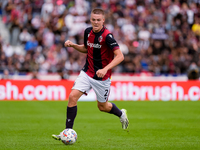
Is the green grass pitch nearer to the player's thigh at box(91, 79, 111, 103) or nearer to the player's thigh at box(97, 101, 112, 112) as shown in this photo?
the player's thigh at box(97, 101, 112, 112)

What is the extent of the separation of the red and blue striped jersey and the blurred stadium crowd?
11.0 m

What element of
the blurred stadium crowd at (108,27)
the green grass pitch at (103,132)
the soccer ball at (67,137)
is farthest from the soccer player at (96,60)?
the blurred stadium crowd at (108,27)

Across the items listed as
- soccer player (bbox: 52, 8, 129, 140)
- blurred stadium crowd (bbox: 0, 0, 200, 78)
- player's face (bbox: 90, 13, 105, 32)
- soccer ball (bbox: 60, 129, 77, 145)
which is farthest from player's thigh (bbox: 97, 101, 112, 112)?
blurred stadium crowd (bbox: 0, 0, 200, 78)

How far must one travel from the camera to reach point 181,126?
341 inches

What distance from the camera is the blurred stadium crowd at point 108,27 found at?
18.0 m

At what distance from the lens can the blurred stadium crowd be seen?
709 inches

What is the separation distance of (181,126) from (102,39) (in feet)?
11.9

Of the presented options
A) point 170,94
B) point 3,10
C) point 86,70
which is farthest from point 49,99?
point 86,70

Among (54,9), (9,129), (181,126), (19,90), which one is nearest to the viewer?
(9,129)

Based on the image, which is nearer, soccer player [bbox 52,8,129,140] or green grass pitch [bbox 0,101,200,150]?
green grass pitch [bbox 0,101,200,150]

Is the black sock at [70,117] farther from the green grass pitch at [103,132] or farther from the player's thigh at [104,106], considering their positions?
the player's thigh at [104,106]

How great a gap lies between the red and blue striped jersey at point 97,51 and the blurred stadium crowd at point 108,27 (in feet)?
36.1

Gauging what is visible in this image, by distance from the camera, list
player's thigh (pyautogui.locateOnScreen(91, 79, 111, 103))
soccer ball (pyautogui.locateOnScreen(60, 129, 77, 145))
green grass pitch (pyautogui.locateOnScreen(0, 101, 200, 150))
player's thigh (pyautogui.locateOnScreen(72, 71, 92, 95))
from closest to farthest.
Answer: soccer ball (pyautogui.locateOnScreen(60, 129, 77, 145)) < green grass pitch (pyautogui.locateOnScreen(0, 101, 200, 150)) < player's thigh (pyautogui.locateOnScreen(72, 71, 92, 95)) < player's thigh (pyautogui.locateOnScreen(91, 79, 111, 103))

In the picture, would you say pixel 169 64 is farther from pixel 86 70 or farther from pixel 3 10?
pixel 86 70
